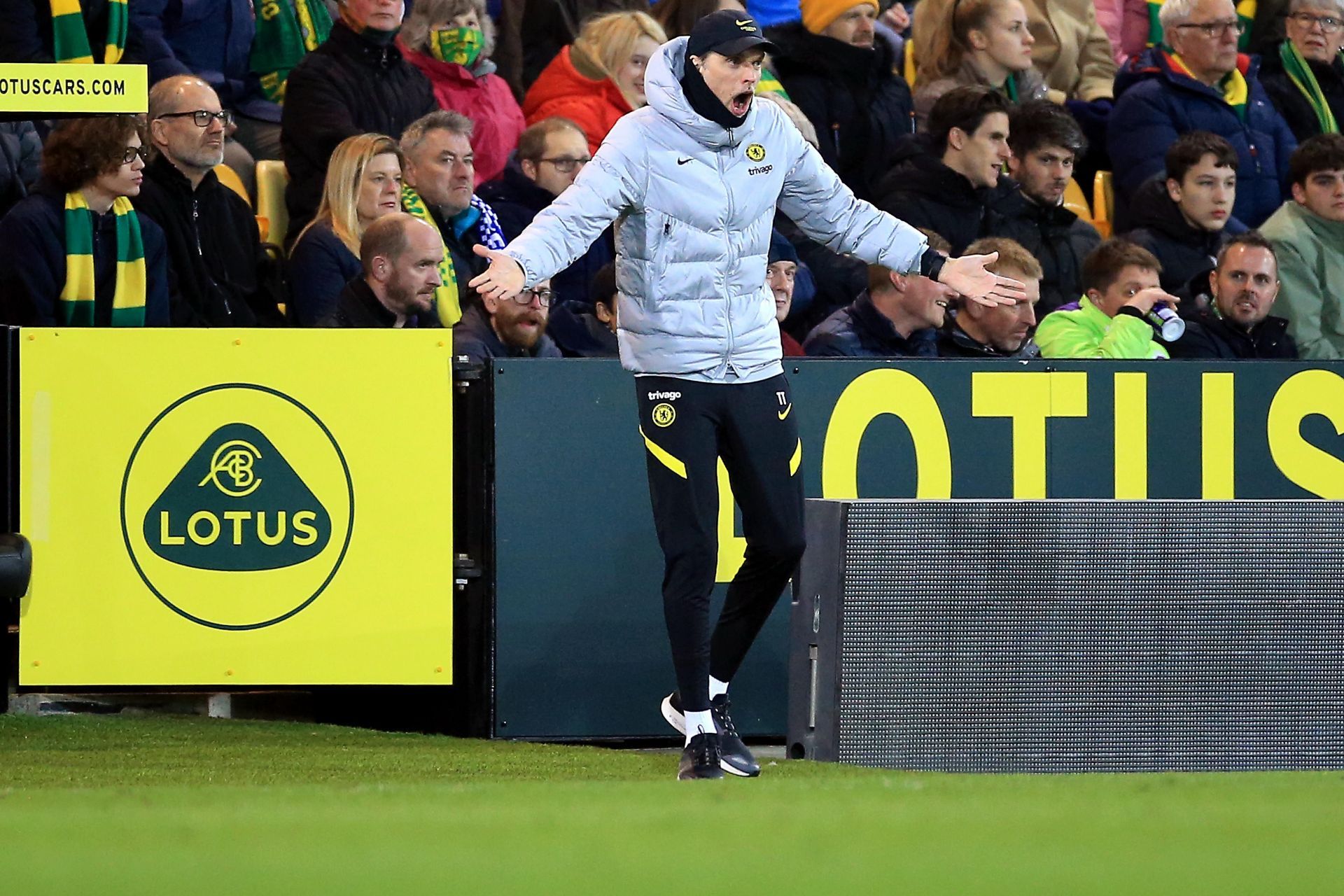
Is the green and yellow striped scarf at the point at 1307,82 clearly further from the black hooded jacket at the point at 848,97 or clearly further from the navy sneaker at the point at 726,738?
the navy sneaker at the point at 726,738

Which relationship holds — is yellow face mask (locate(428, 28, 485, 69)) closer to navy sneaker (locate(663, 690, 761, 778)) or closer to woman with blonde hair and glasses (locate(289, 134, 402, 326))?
woman with blonde hair and glasses (locate(289, 134, 402, 326))

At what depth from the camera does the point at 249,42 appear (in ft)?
32.3

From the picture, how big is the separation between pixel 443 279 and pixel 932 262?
2999mm

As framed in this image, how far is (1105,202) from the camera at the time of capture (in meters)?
11.4

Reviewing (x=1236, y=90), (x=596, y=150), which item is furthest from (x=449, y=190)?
(x=1236, y=90)

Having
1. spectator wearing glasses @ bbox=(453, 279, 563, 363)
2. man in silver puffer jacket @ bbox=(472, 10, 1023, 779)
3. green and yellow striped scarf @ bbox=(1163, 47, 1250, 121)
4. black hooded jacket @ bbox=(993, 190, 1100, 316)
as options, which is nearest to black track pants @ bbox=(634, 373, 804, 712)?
man in silver puffer jacket @ bbox=(472, 10, 1023, 779)

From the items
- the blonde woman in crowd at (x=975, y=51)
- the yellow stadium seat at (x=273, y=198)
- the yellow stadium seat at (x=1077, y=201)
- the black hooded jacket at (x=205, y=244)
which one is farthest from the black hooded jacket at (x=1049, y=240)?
the black hooded jacket at (x=205, y=244)

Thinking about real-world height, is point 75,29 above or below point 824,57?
below

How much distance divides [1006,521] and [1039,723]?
2.09 feet

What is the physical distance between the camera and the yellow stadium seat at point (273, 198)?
9.32 metres

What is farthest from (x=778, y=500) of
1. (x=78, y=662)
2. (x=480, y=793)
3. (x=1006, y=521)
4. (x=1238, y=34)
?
(x=1238, y=34)

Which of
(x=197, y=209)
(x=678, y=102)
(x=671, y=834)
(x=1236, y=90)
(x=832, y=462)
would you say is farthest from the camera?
(x=1236, y=90)

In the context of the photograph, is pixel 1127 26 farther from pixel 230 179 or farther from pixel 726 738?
pixel 726 738

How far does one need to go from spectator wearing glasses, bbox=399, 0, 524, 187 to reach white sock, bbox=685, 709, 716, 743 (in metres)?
4.45
